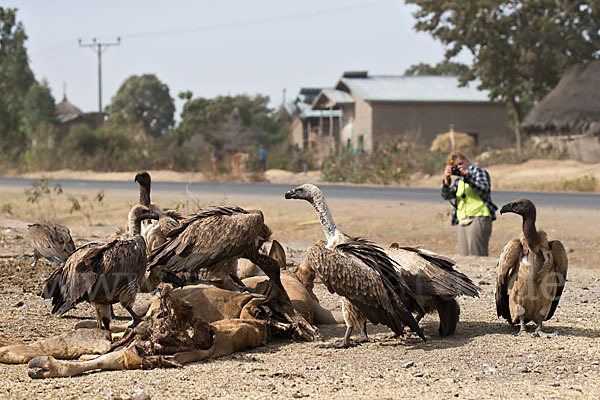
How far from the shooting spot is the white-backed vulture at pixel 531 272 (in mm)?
6227

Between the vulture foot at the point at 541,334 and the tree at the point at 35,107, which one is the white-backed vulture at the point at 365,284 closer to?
the vulture foot at the point at 541,334

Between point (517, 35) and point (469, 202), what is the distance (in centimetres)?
2667

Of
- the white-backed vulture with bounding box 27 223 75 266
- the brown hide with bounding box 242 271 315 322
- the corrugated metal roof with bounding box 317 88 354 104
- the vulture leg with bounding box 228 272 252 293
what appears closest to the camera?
the brown hide with bounding box 242 271 315 322

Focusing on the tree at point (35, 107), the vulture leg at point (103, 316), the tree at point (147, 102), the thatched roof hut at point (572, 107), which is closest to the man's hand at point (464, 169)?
the vulture leg at point (103, 316)

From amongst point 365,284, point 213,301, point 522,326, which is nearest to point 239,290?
point 213,301

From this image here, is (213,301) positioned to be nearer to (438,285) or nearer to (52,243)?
(438,285)

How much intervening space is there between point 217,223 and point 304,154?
34.9 metres

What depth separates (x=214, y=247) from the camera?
6688 mm

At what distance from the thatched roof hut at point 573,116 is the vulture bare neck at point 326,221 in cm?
2860

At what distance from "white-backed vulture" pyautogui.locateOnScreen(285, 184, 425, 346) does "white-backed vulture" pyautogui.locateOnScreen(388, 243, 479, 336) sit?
0.13 m

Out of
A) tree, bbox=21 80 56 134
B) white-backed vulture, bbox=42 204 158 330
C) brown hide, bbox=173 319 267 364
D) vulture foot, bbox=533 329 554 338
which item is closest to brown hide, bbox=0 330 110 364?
white-backed vulture, bbox=42 204 158 330

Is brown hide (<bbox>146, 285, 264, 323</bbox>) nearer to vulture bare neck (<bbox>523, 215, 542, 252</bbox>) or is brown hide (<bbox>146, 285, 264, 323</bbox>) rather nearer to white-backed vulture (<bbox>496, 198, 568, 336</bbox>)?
white-backed vulture (<bbox>496, 198, 568, 336</bbox>)

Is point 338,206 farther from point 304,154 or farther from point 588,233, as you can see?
point 304,154

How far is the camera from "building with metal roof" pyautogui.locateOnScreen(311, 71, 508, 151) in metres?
45.5
